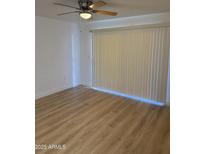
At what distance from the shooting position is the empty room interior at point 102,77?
248 cm

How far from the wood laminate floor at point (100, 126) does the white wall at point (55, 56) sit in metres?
0.63

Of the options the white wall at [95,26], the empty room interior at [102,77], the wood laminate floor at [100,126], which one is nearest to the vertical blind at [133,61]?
the empty room interior at [102,77]

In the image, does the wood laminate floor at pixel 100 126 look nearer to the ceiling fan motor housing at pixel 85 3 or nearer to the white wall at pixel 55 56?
the white wall at pixel 55 56

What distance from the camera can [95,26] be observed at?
4.93 metres

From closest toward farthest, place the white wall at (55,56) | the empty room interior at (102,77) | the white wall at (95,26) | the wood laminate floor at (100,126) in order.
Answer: the wood laminate floor at (100,126) < the empty room interior at (102,77) < the white wall at (95,26) < the white wall at (55,56)

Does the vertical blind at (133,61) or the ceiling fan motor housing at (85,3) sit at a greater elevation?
the ceiling fan motor housing at (85,3)

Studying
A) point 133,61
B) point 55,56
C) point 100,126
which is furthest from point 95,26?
point 100,126

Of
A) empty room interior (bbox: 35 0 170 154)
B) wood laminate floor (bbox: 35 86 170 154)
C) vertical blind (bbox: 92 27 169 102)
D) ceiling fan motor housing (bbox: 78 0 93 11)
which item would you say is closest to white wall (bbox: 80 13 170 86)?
empty room interior (bbox: 35 0 170 154)

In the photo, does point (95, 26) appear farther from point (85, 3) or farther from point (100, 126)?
point (100, 126)

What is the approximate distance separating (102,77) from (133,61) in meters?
1.29

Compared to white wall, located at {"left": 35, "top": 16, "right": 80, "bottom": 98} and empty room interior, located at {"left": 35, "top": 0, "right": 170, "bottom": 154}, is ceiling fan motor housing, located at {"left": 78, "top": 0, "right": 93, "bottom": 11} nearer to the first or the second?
empty room interior, located at {"left": 35, "top": 0, "right": 170, "bottom": 154}
